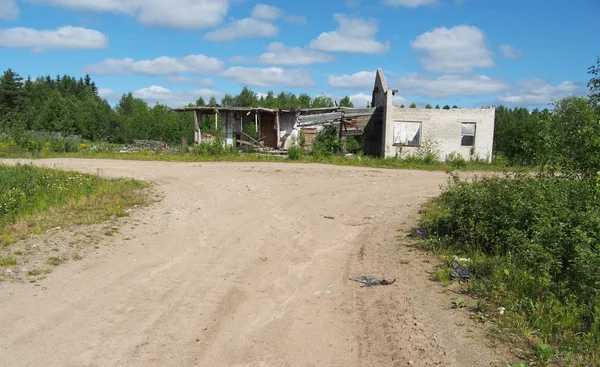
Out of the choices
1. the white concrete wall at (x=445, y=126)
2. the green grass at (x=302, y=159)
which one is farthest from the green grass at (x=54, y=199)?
the white concrete wall at (x=445, y=126)

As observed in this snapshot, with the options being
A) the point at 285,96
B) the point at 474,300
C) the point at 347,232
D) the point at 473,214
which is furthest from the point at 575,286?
the point at 285,96

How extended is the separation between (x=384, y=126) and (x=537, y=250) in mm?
19507

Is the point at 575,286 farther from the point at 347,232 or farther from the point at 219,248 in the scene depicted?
the point at 219,248

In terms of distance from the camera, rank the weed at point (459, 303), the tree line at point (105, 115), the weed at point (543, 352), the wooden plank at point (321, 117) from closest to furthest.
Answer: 1. the weed at point (543, 352)
2. the weed at point (459, 303)
3. the wooden plank at point (321, 117)
4. the tree line at point (105, 115)

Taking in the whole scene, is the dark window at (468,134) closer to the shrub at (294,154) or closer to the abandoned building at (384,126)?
the abandoned building at (384,126)

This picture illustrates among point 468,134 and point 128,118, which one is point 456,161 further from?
point 128,118

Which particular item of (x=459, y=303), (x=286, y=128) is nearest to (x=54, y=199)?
(x=459, y=303)

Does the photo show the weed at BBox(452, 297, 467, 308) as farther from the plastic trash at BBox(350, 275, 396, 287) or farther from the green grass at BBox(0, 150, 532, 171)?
the green grass at BBox(0, 150, 532, 171)

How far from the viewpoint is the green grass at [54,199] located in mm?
9438

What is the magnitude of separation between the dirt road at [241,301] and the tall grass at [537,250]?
0.67m

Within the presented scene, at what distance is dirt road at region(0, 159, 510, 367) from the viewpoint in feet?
15.2

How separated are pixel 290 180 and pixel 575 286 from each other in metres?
10.4

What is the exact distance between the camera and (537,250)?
6109mm

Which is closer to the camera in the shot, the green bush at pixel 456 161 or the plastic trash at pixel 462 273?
the plastic trash at pixel 462 273
